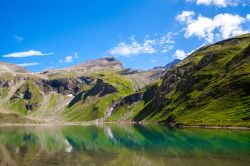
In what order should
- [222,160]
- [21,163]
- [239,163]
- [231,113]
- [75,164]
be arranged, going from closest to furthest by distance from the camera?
[239,163], [222,160], [75,164], [21,163], [231,113]

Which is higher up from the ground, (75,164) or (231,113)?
(231,113)

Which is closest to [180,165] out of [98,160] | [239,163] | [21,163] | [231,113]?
[239,163]

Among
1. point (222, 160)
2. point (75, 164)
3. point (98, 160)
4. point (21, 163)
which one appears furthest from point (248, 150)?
point (21, 163)

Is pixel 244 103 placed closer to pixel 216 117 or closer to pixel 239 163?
pixel 216 117

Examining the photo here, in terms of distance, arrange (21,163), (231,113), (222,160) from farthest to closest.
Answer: (231,113) → (21,163) → (222,160)

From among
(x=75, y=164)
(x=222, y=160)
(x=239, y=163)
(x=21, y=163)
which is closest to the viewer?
(x=239, y=163)

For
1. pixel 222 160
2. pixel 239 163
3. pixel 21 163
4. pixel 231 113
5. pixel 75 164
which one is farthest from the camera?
pixel 231 113

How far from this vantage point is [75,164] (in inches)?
2773

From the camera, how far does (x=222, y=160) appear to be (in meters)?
65.9

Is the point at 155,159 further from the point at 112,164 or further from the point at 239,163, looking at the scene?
the point at 239,163

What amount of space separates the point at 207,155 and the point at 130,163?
1703 cm

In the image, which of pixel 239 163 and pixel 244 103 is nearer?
pixel 239 163

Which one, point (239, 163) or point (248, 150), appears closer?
point (239, 163)

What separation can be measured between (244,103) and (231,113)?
29.8ft
